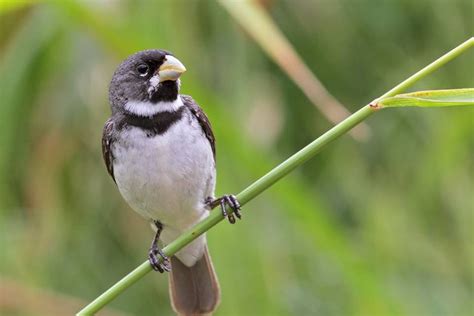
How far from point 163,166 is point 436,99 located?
1.00 meters

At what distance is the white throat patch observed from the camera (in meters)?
2.68

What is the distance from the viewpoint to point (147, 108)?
2.69 metres

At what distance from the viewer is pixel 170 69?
2.60 m

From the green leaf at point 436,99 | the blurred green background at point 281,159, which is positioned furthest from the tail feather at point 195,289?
the green leaf at point 436,99

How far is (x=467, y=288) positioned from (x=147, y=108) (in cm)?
173

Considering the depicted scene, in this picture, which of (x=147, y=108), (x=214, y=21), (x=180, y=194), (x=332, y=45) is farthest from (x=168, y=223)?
(x=332, y=45)

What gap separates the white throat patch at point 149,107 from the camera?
2.68 m

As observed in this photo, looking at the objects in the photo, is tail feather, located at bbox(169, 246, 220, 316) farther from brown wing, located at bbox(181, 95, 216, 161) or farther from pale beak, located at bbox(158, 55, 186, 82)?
pale beak, located at bbox(158, 55, 186, 82)

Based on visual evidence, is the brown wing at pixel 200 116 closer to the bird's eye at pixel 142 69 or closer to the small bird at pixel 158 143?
the small bird at pixel 158 143

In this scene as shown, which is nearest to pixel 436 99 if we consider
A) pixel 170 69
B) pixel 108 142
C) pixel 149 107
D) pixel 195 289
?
pixel 170 69

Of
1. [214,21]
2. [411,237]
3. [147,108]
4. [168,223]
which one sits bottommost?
[411,237]

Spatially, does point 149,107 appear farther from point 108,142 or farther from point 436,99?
point 436,99

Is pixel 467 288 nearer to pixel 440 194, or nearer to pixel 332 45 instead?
pixel 440 194

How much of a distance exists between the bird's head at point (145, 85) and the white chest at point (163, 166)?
0.22 feet
